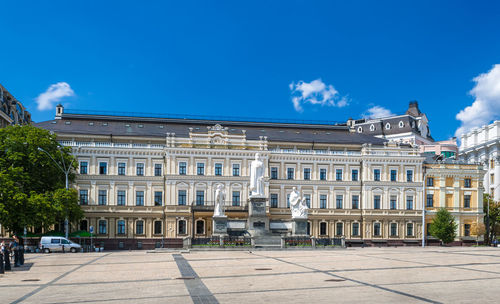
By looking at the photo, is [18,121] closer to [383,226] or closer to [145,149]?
[145,149]

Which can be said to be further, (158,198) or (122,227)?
(158,198)

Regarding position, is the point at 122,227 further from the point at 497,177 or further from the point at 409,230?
the point at 497,177

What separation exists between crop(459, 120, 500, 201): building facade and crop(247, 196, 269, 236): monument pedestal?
45286mm

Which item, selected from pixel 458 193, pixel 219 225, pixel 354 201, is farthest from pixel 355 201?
pixel 219 225

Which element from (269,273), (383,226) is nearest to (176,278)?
(269,273)

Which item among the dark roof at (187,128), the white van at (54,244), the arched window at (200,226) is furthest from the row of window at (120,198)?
the white van at (54,244)

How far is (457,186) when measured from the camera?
66.0m

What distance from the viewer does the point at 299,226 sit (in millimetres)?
47000

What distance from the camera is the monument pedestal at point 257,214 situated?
46.8 m

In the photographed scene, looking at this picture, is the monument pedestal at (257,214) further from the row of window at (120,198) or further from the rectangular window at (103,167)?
the rectangular window at (103,167)

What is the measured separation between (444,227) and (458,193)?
739 cm

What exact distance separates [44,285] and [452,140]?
369 ft

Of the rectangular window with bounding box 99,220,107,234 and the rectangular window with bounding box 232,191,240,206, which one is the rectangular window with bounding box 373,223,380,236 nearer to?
the rectangular window with bounding box 232,191,240,206

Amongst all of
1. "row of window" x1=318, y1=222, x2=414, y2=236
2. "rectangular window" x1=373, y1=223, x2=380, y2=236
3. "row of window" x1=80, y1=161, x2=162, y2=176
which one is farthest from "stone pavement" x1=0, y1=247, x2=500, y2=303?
"rectangular window" x1=373, y1=223, x2=380, y2=236
